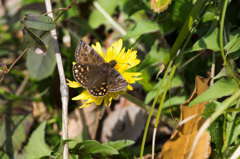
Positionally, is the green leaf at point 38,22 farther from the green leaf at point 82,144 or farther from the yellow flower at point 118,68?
the green leaf at point 82,144

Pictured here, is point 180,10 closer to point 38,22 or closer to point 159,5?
point 159,5

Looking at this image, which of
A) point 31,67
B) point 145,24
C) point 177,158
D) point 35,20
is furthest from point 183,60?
point 31,67

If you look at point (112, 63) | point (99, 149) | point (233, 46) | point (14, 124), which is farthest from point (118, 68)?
point (14, 124)

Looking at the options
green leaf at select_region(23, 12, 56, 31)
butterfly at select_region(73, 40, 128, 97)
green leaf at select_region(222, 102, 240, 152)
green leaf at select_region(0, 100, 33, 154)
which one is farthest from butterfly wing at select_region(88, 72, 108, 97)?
green leaf at select_region(0, 100, 33, 154)

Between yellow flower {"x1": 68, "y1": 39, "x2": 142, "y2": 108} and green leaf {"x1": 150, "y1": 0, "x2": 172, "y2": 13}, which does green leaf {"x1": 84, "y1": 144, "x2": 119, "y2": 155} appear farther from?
green leaf {"x1": 150, "y1": 0, "x2": 172, "y2": 13}

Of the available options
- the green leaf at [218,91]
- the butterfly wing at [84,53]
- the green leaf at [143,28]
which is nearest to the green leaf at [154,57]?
the green leaf at [143,28]

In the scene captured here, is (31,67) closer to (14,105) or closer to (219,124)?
(14,105)
